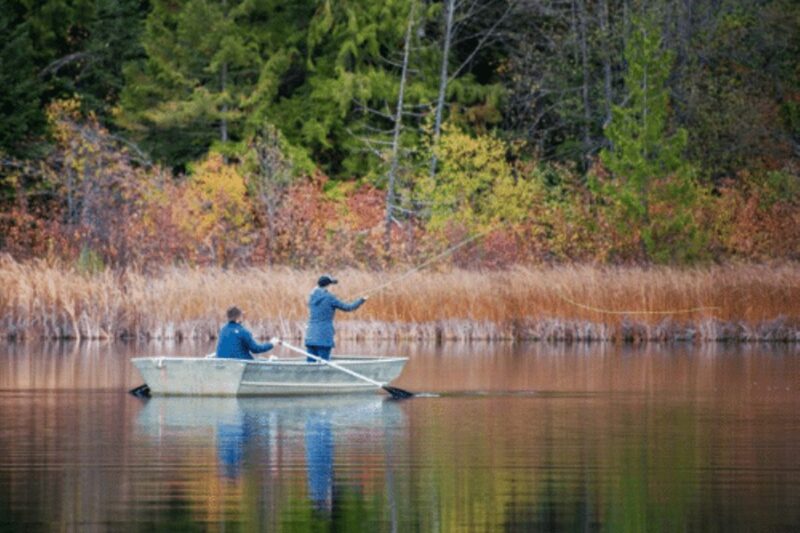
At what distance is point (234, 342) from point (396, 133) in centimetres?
2942

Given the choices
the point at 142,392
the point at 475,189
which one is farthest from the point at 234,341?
the point at 475,189

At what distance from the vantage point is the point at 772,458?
16844 mm

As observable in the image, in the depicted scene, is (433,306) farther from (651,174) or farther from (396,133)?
(396,133)

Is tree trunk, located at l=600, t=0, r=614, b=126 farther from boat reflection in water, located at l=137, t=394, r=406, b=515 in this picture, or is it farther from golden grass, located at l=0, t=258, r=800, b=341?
boat reflection in water, located at l=137, t=394, r=406, b=515

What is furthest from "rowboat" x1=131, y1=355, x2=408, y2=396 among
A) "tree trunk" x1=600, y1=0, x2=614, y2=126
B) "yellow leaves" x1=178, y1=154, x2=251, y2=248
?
"tree trunk" x1=600, y1=0, x2=614, y2=126

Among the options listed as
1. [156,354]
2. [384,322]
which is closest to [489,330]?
[384,322]

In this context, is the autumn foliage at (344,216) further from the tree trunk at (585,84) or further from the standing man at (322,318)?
the standing man at (322,318)

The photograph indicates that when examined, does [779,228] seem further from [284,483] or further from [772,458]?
[284,483]

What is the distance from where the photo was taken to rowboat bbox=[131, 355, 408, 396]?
77.7 ft

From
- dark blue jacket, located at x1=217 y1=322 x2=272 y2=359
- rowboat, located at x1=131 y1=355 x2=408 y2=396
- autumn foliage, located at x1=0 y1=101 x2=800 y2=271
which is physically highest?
autumn foliage, located at x1=0 y1=101 x2=800 y2=271

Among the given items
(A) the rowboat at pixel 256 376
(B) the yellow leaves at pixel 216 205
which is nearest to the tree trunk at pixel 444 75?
(B) the yellow leaves at pixel 216 205

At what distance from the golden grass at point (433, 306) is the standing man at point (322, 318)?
12.1m

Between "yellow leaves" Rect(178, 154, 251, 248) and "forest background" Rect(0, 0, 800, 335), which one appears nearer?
"forest background" Rect(0, 0, 800, 335)

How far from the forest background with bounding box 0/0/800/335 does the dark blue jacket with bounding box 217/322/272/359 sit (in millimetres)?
16038
